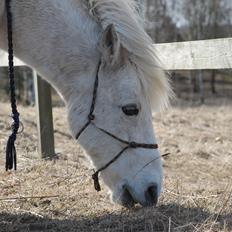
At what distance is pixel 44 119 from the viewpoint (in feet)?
18.2

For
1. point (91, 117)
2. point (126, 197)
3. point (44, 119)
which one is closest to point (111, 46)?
point (91, 117)

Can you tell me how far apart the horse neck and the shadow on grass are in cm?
86

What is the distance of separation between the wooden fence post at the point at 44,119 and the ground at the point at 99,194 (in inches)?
6.7

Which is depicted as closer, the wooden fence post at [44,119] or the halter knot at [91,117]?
the halter knot at [91,117]

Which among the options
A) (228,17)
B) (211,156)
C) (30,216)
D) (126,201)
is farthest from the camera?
(228,17)

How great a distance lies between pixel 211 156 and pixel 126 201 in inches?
128

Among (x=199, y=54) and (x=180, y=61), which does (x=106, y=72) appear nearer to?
(x=199, y=54)

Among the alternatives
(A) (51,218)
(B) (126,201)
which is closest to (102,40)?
(B) (126,201)

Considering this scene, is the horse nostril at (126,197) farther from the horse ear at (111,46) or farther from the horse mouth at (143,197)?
the horse ear at (111,46)

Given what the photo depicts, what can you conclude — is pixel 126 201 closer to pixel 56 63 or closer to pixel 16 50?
pixel 56 63

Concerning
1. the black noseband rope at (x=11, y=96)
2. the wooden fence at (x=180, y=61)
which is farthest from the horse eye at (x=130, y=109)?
the black noseband rope at (x=11, y=96)

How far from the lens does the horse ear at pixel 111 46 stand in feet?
9.73

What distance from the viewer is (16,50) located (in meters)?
3.32

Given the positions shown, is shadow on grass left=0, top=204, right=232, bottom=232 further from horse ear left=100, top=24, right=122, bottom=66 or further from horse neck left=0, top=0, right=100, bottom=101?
horse ear left=100, top=24, right=122, bottom=66
